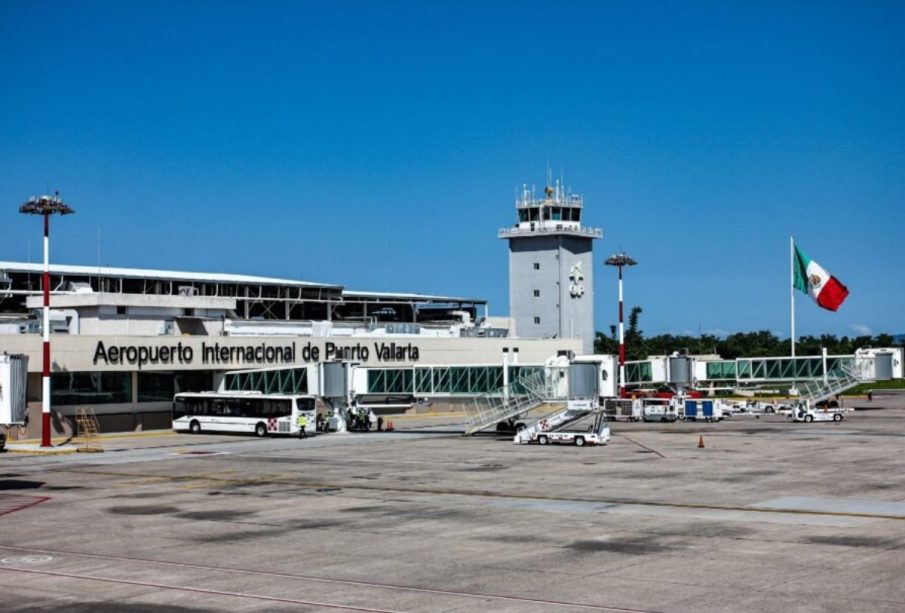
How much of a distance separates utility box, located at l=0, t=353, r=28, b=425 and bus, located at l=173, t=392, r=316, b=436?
25.9m

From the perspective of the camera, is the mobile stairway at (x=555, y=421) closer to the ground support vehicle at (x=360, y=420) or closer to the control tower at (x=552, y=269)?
the ground support vehicle at (x=360, y=420)

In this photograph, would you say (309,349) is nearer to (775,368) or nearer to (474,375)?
(474,375)

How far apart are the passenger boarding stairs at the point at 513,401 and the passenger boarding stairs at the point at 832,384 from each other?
26.2 metres

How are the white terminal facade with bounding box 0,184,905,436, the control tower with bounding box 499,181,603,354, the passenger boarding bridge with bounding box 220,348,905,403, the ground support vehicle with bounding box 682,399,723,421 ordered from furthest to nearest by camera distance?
the control tower with bounding box 499,181,603,354 < the ground support vehicle with bounding box 682,399,723,421 < the passenger boarding bridge with bounding box 220,348,905,403 < the white terminal facade with bounding box 0,184,905,436

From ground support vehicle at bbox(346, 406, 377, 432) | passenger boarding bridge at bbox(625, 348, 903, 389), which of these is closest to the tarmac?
ground support vehicle at bbox(346, 406, 377, 432)

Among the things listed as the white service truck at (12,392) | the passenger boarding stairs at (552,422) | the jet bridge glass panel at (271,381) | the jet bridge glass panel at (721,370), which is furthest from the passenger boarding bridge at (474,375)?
the white service truck at (12,392)

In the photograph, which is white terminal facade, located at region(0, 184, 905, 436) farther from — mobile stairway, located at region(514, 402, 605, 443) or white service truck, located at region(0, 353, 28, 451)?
white service truck, located at region(0, 353, 28, 451)

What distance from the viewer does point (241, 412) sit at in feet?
245

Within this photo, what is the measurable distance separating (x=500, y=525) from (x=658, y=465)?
1861 centimetres

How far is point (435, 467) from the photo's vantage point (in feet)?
163

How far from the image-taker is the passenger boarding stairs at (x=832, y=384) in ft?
280

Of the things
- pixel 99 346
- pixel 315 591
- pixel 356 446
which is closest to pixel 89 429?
pixel 99 346

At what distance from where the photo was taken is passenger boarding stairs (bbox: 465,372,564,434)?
216ft

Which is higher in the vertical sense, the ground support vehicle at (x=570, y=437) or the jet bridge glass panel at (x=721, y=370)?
the jet bridge glass panel at (x=721, y=370)
